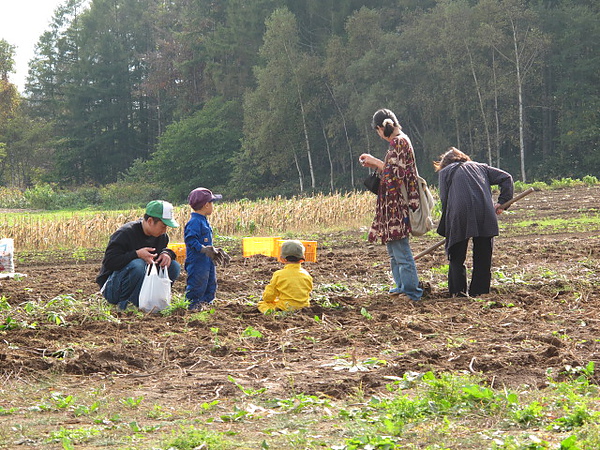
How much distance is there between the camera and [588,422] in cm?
377

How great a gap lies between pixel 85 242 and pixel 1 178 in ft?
196

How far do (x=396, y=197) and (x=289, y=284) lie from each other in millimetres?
1373

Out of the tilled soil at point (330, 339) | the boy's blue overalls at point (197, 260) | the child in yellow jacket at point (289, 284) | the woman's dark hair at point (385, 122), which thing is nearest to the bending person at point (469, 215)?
the tilled soil at point (330, 339)

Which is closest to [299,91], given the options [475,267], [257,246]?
[257,246]

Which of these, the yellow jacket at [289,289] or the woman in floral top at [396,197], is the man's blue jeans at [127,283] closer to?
the yellow jacket at [289,289]

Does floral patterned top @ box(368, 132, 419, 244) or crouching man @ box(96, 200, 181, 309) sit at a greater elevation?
floral patterned top @ box(368, 132, 419, 244)

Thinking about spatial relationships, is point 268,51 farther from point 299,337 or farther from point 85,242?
point 299,337

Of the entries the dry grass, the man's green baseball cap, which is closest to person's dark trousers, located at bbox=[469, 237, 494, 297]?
the man's green baseball cap

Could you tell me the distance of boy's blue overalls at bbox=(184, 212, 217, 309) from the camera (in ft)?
26.3

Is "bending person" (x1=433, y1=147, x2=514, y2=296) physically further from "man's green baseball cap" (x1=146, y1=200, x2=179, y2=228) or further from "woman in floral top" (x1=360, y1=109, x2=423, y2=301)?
"man's green baseball cap" (x1=146, y1=200, x2=179, y2=228)

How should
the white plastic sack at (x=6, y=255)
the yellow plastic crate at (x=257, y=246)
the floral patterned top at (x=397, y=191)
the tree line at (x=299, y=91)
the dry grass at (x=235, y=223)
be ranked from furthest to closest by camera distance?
1. the tree line at (x=299, y=91)
2. the dry grass at (x=235, y=223)
3. the yellow plastic crate at (x=257, y=246)
4. the white plastic sack at (x=6, y=255)
5. the floral patterned top at (x=397, y=191)

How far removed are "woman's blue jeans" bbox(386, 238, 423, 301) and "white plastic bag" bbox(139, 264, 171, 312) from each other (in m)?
2.23

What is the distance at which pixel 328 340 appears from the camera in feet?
21.1

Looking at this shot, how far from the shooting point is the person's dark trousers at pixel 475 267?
26.6ft
